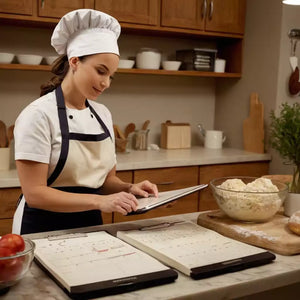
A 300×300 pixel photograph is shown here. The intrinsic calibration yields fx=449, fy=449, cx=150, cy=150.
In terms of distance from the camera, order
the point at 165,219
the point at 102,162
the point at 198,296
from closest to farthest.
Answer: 1. the point at 198,296
2. the point at 165,219
3. the point at 102,162

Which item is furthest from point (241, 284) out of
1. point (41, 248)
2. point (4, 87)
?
point (4, 87)

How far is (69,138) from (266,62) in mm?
2223

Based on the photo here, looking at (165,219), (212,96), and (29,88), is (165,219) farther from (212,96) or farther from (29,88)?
(212,96)

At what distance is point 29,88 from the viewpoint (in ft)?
10.4

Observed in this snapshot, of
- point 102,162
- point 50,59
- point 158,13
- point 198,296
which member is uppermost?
point 158,13

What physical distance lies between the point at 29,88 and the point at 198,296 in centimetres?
249

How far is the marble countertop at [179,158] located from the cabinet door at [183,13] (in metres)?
0.94

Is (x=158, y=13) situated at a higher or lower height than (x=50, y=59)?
higher

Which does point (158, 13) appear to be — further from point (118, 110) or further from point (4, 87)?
point (4, 87)

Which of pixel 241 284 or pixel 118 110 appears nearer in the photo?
pixel 241 284

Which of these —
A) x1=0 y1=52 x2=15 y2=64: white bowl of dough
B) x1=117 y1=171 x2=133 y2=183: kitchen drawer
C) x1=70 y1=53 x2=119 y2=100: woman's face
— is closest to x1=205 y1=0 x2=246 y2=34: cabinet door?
x1=117 y1=171 x2=133 y2=183: kitchen drawer

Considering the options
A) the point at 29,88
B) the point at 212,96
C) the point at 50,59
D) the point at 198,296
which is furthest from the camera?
the point at 212,96

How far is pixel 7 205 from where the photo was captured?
8.16 ft

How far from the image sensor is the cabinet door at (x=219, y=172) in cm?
320
